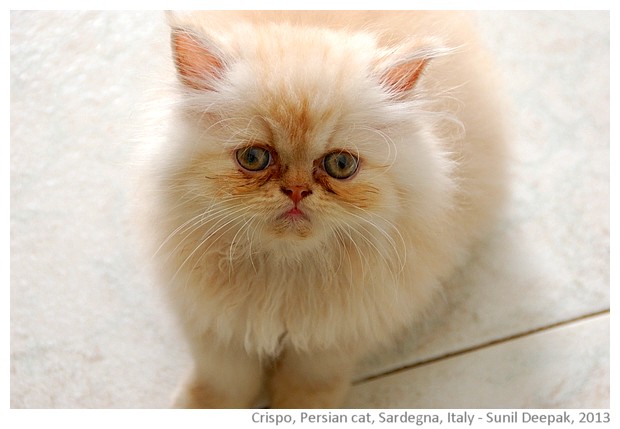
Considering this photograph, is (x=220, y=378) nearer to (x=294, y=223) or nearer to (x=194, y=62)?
(x=294, y=223)

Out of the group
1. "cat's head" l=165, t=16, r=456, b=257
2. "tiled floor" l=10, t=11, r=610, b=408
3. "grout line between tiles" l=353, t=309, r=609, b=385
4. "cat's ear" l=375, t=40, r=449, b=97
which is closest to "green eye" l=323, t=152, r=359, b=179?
"cat's head" l=165, t=16, r=456, b=257

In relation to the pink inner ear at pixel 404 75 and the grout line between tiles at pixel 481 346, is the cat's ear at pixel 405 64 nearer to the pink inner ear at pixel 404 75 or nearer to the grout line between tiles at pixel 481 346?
the pink inner ear at pixel 404 75

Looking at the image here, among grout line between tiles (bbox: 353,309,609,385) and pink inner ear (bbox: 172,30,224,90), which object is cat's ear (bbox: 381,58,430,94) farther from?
grout line between tiles (bbox: 353,309,609,385)

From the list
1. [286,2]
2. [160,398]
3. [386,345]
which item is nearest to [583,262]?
[386,345]

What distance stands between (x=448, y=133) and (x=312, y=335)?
45 centimetres

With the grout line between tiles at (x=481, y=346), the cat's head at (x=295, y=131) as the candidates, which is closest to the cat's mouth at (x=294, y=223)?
the cat's head at (x=295, y=131)

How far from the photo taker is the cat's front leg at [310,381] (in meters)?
1.41

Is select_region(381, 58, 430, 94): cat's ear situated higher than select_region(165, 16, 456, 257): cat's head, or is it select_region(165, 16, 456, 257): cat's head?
select_region(381, 58, 430, 94): cat's ear

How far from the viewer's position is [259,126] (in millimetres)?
1021

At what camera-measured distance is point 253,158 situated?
1.04 m

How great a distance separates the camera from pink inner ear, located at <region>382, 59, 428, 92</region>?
1.08 m

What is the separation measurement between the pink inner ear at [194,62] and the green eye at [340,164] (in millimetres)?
215

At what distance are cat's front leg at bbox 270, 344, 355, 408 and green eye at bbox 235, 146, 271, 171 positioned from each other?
0.51m

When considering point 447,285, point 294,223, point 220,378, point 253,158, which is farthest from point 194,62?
point 447,285
